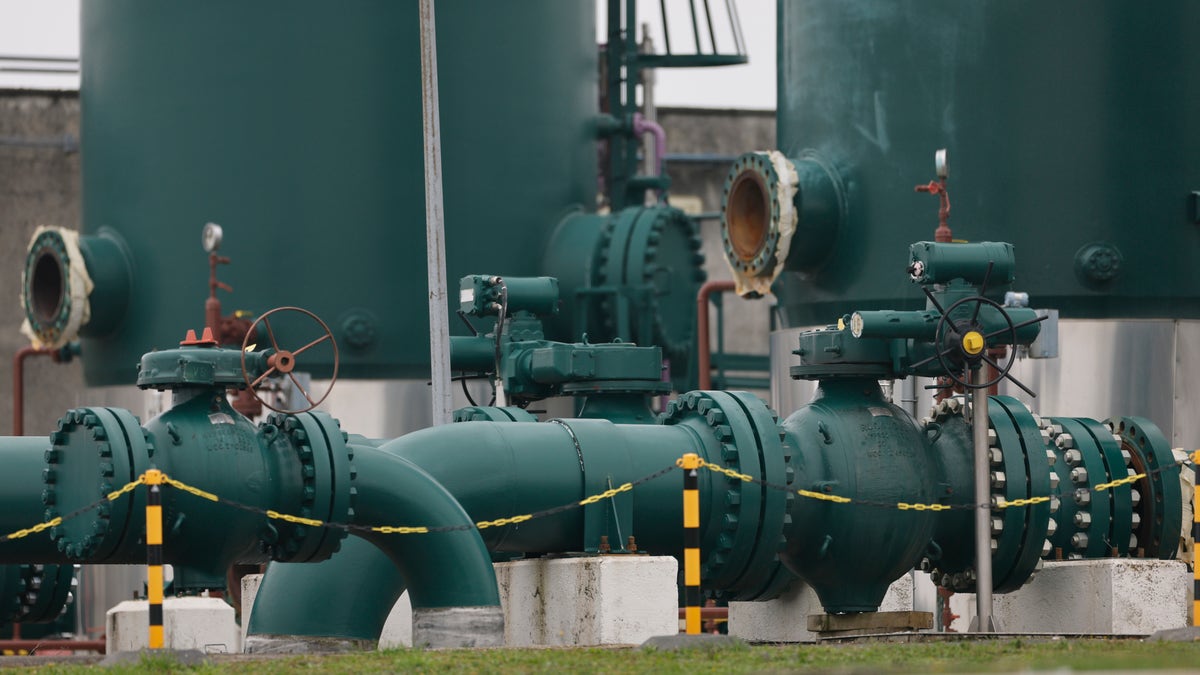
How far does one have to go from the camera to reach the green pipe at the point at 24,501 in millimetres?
12320

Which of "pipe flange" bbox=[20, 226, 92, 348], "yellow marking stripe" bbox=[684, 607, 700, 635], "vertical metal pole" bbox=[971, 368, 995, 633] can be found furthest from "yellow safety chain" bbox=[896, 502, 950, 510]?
"pipe flange" bbox=[20, 226, 92, 348]

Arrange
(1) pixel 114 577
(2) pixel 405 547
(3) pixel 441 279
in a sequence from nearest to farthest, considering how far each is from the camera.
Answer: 1. (2) pixel 405 547
2. (3) pixel 441 279
3. (1) pixel 114 577

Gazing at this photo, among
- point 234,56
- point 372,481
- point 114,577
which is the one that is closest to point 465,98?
point 234,56

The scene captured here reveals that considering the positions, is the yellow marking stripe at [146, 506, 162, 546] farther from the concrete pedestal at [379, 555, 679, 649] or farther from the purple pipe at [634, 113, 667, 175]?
the purple pipe at [634, 113, 667, 175]

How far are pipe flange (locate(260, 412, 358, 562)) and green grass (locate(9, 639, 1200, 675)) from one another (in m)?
1.06

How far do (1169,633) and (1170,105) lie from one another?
9.29 metres

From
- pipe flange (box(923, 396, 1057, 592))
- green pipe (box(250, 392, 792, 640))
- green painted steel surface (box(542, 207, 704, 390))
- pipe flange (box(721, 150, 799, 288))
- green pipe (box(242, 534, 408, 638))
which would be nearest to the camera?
green pipe (box(242, 534, 408, 638))

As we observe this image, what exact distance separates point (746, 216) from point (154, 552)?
11.3 meters

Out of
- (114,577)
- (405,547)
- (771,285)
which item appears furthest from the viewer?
(114,577)

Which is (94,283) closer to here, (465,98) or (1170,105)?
(465,98)

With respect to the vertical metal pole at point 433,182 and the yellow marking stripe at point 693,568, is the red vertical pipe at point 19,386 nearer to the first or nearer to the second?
the vertical metal pole at point 433,182

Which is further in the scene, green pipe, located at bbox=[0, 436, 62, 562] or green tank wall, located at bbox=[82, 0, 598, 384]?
green tank wall, located at bbox=[82, 0, 598, 384]

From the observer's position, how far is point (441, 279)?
1902cm

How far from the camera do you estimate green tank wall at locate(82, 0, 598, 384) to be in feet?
76.3
